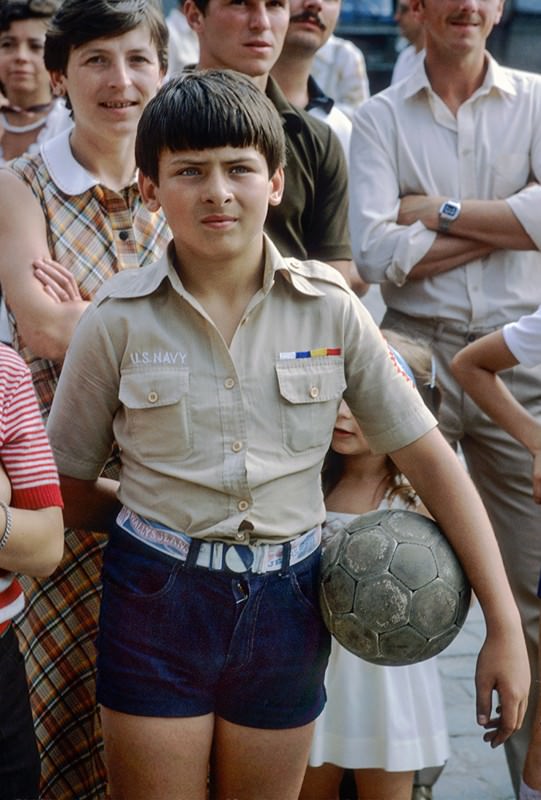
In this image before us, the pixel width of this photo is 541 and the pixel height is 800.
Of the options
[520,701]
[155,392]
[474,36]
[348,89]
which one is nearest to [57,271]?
[155,392]

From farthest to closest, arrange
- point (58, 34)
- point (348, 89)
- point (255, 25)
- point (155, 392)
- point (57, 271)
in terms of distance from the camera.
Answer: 1. point (348, 89)
2. point (255, 25)
3. point (58, 34)
4. point (57, 271)
5. point (155, 392)

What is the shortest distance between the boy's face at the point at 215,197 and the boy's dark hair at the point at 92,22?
35.2 inches

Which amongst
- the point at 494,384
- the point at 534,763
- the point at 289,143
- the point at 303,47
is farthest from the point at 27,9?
the point at 534,763

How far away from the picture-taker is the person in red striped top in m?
2.43

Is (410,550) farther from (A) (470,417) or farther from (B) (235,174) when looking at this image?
(A) (470,417)

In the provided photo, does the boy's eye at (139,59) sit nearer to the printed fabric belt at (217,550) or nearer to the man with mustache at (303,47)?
the printed fabric belt at (217,550)

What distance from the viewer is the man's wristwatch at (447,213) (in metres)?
4.24

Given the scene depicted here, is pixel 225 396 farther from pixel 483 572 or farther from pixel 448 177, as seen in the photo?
pixel 448 177

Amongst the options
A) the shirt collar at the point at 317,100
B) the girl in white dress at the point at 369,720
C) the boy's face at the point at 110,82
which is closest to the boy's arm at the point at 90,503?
the girl in white dress at the point at 369,720

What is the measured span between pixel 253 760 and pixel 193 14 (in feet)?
8.52

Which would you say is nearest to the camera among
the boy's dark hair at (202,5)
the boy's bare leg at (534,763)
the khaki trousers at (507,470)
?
the boy's bare leg at (534,763)

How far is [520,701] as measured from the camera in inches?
104

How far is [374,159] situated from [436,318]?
0.62 metres

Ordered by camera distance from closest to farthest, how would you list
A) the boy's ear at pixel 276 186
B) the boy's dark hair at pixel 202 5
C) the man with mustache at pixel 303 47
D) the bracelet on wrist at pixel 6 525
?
1. the bracelet on wrist at pixel 6 525
2. the boy's ear at pixel 276 186
3. the boy's dark hair at pixel 202 5
4. the man with mustache at pixel 303 47
